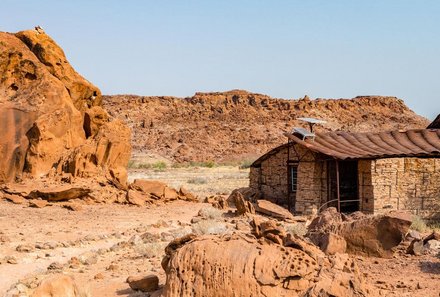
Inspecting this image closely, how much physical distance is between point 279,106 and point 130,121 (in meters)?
20.4

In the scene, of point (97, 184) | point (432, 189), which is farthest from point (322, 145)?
point (97, 184)

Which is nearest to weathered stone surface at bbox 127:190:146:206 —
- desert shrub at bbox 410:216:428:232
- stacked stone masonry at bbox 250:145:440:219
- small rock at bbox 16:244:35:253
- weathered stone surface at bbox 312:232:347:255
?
small rock at bbox 16:244:35:253

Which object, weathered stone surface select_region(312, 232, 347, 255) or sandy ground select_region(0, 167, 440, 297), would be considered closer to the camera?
sandy ground select_region(0, 167, 440, 297)

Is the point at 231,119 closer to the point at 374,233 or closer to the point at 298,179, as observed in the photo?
the point at 298,179

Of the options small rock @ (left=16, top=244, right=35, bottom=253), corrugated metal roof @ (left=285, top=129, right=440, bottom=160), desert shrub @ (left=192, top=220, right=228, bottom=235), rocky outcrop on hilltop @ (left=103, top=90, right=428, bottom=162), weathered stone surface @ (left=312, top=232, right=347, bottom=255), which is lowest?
small rock @ (left=16, top=244, right=35, bottom=253)

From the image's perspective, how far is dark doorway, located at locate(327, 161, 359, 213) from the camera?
707 inches

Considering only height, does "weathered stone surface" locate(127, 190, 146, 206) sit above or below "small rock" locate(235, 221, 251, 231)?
above

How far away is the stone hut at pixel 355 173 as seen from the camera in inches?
656

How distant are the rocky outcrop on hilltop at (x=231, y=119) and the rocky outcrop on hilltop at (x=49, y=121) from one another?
39524mm

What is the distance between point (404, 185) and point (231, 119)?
5671 centimetres

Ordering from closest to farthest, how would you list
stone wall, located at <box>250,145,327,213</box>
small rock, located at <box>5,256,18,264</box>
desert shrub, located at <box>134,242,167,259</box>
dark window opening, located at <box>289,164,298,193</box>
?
1. small rock, located at <box>5,256,18,264</box>
2. desert shrub, located at <box>134,242,167,259</box>
3. stone wall, located at <box>250,145,327,213</box>
4. dark window opening, located at <box>289,164,298,193</box>

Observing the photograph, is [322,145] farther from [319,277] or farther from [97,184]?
[319,277]

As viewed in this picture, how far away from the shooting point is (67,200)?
714 inches

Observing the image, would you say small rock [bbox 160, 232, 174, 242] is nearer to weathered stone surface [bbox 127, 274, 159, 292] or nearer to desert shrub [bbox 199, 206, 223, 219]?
desert shrub [bbox 199, 206, 223, 219]
